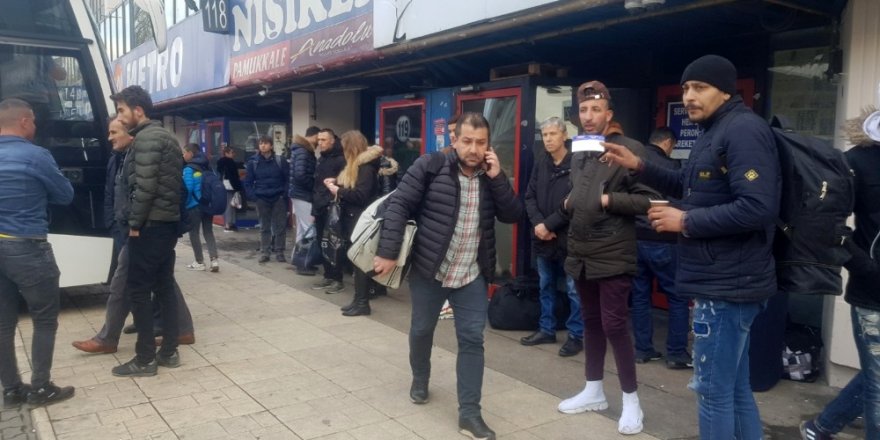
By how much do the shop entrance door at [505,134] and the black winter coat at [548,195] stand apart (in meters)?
1.00

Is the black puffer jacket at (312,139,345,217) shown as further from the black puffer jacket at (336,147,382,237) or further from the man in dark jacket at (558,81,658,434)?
the man in dark jacket at (558,81,658,434)

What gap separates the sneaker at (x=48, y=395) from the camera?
4301 mm

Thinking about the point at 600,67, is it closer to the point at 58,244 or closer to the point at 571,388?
the point at 571,388

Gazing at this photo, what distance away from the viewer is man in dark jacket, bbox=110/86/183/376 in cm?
463

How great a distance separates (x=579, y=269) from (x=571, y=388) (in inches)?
45.6

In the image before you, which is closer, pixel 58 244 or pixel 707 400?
pixel 707 400

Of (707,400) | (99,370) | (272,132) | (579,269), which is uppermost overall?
(272,132)

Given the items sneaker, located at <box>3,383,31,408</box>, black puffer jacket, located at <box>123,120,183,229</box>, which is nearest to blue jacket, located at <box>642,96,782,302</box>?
black puffer jacket, located at <box>123,120,183,229</box>

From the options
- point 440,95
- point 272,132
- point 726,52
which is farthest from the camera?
point 272,132

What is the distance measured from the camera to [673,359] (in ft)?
16.6

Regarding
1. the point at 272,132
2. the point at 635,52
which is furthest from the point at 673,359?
the point at 272,132

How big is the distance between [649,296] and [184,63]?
1193 centimetres

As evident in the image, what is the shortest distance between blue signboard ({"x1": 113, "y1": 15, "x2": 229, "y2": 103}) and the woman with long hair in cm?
595

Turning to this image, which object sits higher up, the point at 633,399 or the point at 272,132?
the point at 272,132
